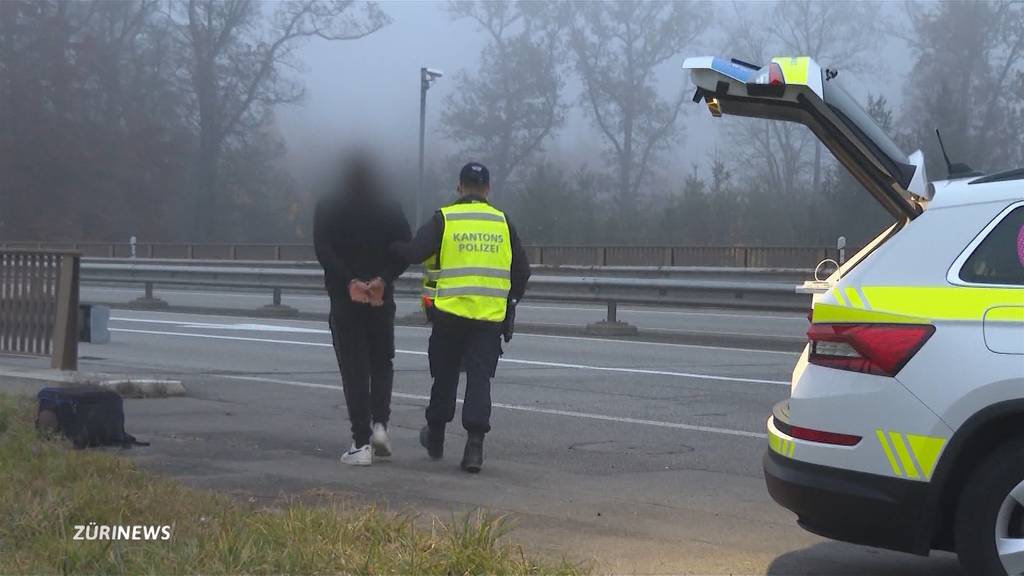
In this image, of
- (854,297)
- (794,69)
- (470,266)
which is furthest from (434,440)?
(794,69)

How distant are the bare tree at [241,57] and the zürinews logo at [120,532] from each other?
360 inches

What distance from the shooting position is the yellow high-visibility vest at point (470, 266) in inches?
293

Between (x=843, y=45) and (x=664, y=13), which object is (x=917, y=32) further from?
(x=664, y=13)

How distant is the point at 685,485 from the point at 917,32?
22.3 m

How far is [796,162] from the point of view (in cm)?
3008

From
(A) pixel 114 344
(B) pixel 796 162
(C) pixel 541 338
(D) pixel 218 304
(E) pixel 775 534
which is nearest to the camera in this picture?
(E) pixel 775 534

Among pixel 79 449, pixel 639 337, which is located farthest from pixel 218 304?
pixel 79 449

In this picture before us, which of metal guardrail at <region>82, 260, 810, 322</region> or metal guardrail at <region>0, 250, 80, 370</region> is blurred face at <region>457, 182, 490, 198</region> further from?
metal guardrail at <region>82, 260, 810, 322</region>

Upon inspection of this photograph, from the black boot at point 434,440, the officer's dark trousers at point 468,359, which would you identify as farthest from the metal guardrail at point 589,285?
the officer's dark trousers at point 468,359

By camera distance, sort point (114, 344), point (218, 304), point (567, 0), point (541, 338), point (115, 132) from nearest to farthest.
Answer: point (114, 344), point (541, 338), point (218, 304), point (567, 0), point (115, 132)

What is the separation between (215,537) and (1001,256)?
3.22 meters

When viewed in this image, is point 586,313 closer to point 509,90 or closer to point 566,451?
point 509,90

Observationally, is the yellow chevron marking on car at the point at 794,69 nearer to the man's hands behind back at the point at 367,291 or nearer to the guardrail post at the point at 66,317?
the man's hands behind back at the point at 367,291

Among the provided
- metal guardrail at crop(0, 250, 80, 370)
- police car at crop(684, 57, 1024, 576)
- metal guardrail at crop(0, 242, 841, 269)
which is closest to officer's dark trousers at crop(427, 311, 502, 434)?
police car at crop(684, 57, 1024, 576)
